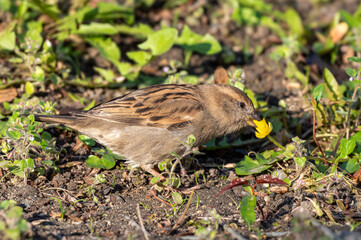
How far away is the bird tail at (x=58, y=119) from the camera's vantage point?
511 centimetres

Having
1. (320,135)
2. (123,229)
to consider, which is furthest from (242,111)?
(123,229)

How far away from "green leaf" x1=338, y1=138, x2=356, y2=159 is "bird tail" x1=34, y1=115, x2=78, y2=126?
3.04m

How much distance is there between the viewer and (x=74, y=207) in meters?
4.67

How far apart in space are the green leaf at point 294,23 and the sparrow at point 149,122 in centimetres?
360

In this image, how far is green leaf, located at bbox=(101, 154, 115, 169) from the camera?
17.1 feet

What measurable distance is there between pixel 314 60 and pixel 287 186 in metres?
3.26

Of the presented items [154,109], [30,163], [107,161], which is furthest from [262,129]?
[30,163]

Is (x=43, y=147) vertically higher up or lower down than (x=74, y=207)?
higher up

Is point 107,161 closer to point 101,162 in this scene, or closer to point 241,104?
point 101,162

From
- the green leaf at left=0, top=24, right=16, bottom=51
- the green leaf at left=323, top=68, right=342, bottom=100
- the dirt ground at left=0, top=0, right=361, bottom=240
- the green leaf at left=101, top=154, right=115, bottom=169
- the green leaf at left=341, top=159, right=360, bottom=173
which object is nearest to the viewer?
the dirt ground at left=0, top=0, right=361, bottom=240

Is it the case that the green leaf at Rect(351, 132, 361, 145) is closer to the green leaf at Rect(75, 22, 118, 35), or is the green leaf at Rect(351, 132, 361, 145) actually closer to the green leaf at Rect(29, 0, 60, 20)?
the green leaf at Rect(75, 22, 118, 35)

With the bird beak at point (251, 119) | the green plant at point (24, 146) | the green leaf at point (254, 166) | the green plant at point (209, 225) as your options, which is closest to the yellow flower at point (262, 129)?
Result: the bird beak at point (251, 119)

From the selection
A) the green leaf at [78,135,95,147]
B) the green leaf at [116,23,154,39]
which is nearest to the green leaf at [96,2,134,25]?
the green leaf at [116,23,154,39]

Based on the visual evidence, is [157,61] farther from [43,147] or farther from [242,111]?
[43,147]
